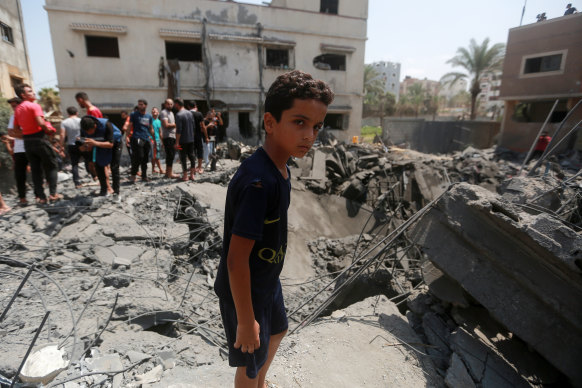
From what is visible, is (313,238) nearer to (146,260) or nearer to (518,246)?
(146,260)

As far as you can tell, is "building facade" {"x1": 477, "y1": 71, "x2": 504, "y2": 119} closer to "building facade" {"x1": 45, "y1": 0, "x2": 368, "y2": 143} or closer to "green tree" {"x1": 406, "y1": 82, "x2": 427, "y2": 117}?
"green tree" {"x1": 406, "y1": 82, "x2": 427, "y2": 117}

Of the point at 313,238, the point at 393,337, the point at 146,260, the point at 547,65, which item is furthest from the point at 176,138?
the point at 547,65

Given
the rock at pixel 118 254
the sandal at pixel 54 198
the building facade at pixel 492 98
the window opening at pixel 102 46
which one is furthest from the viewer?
the building facade at pixel 492 98

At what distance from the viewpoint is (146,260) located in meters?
3.83

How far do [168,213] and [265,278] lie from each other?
4155mm

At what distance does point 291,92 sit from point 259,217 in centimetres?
53

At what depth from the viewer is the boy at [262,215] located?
1178 millimetres

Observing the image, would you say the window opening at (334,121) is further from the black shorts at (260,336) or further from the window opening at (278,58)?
the black shorts at (260,336)

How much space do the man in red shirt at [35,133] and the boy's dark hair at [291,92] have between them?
16.2 feet

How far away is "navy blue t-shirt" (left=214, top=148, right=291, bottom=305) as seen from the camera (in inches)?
45.6

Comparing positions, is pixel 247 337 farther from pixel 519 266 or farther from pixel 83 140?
pixel 83 140

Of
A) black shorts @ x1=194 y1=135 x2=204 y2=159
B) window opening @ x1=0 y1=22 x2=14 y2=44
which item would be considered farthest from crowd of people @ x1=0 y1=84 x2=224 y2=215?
window opening @ x1=0 y1=22 x2=14 y2=44

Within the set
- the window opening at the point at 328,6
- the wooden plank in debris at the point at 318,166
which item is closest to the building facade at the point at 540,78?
the window opening at the point at 328,6

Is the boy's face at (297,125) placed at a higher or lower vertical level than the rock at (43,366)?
higher
